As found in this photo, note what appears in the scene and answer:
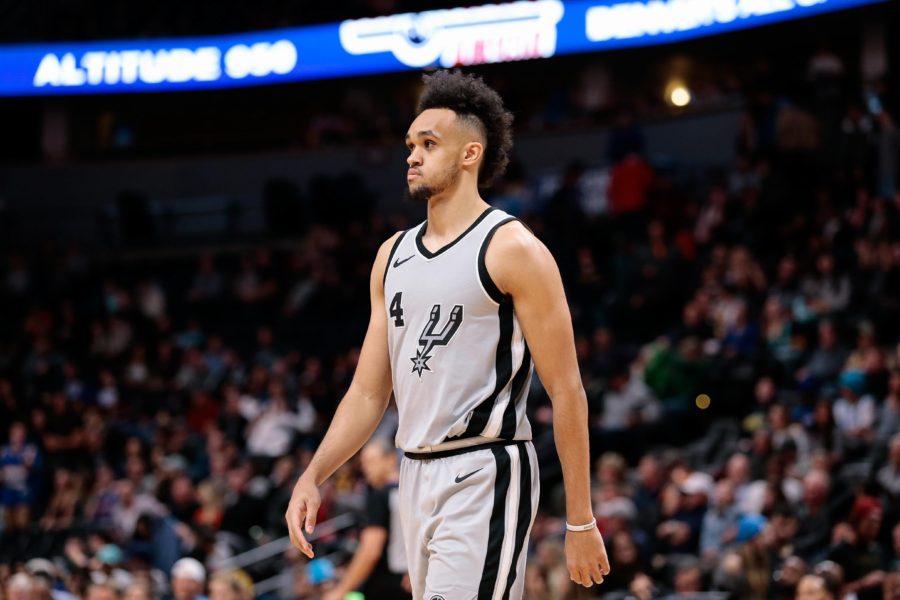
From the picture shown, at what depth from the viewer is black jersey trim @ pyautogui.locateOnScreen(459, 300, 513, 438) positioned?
4109 millimetres

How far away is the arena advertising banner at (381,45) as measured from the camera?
55.0 ft

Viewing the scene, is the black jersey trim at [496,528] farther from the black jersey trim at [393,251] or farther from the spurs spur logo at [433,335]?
the black jersey trim at [393,251]

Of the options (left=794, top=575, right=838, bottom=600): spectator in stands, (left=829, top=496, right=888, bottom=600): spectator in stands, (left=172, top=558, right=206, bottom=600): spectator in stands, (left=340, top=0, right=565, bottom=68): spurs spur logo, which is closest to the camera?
(left=794, top=575, right=838, bottom=600): spectator in stands

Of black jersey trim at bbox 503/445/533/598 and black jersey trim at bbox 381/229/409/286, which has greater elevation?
black jersey trim at bbox 381/229/409/286

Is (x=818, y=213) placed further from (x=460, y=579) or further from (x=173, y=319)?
(x=460, y=579)

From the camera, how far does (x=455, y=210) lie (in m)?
4.28

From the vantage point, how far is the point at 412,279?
4254mm

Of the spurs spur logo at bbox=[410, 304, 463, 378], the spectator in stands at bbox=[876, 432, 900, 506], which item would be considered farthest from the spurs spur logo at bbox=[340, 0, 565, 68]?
the spurs spur logo at bbox=[410, 304, 463, 378]

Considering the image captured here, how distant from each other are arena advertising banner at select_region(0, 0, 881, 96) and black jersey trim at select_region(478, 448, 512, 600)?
1249 cm

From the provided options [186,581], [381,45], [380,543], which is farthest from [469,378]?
[381,45]

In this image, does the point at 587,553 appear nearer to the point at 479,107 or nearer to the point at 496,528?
the point at 496,528

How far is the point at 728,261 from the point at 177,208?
11.0 meters

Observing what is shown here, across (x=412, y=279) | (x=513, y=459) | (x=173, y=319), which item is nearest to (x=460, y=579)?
(x=513, y=459)

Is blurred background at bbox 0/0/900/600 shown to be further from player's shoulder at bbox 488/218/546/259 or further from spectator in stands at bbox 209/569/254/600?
player's shoulder at bbox 488/218/546/259
